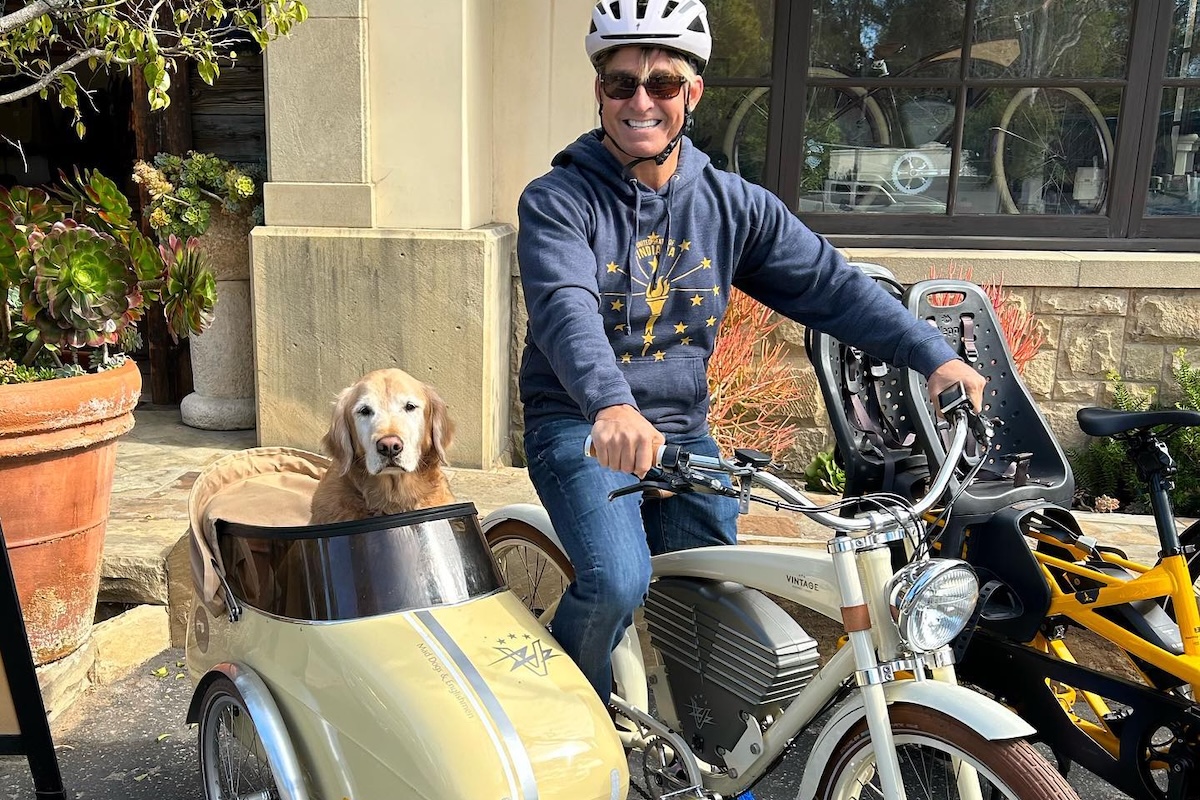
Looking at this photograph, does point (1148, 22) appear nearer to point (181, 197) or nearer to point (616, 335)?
point (616, 335)

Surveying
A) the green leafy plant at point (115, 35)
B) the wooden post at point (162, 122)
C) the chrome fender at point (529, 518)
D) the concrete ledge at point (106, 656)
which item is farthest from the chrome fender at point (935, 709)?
the wooden post at point (162, 122)

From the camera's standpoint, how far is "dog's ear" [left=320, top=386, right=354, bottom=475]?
8.54 feet

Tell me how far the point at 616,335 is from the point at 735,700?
893 millimetres

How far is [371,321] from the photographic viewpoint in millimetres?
4676

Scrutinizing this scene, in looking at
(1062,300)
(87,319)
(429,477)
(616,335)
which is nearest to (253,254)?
(87,319)

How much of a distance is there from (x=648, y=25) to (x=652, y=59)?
0.26ft

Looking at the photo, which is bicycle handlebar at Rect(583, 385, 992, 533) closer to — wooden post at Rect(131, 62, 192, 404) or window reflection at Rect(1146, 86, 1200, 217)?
wooden post at Rect(131, 62, 192, 404)

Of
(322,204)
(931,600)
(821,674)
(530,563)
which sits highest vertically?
(322,204)

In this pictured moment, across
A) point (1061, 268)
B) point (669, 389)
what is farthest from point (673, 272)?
point (1061, 268)

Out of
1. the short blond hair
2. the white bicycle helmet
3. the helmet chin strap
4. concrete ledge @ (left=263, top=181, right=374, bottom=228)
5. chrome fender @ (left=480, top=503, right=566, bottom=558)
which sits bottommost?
chrome fender @ (left=480, top=503, right=566, bottom=558)

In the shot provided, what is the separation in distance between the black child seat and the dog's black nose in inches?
46.3

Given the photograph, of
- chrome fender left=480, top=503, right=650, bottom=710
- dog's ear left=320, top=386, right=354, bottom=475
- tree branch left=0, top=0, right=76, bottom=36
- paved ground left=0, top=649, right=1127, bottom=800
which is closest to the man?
chrome fender left=480, top=503, right=650, bottom=710

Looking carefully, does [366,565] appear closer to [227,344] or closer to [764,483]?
[764,483]

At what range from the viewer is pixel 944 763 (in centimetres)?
195
